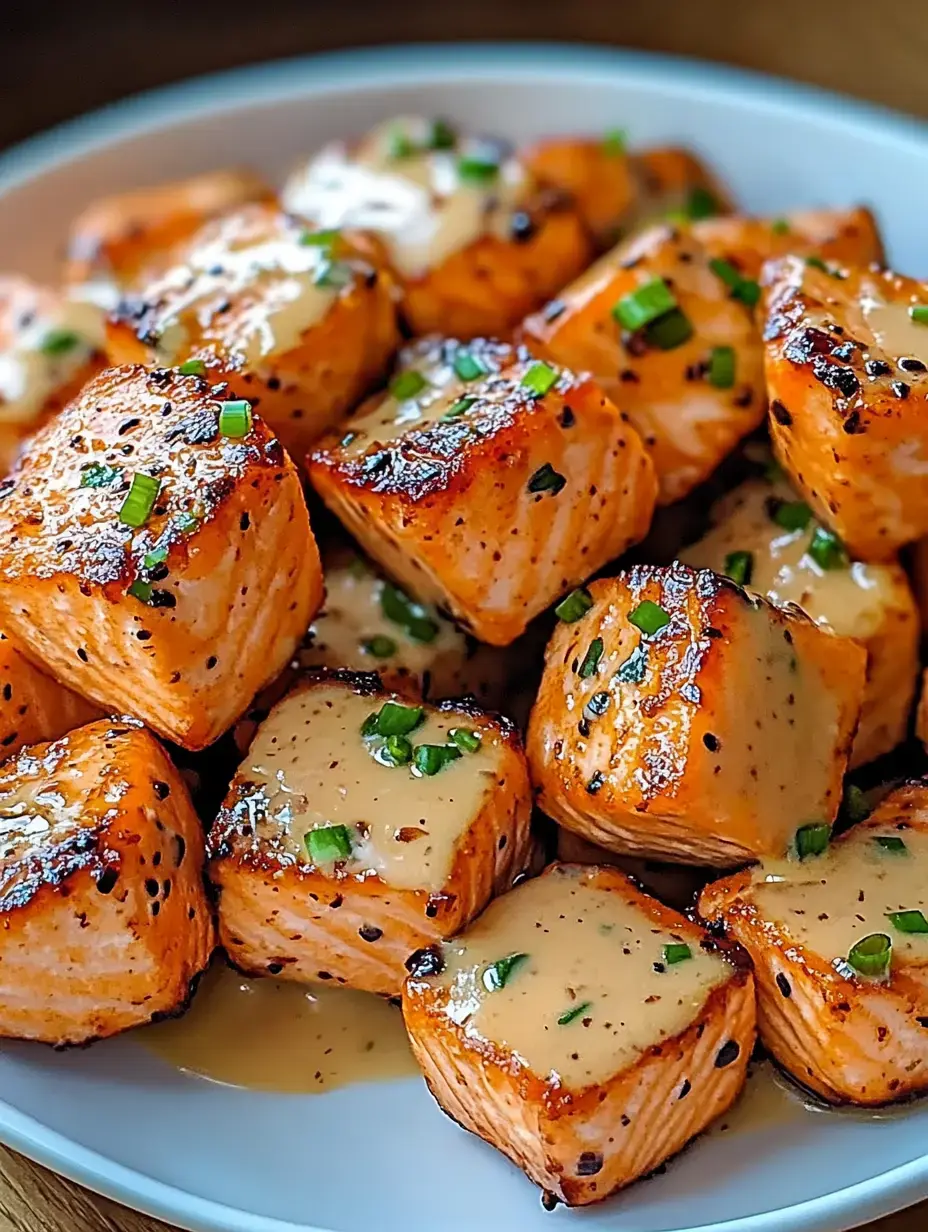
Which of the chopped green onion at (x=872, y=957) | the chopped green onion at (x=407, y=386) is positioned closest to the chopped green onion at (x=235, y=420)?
the chopped green onion at (x=407, y=386)

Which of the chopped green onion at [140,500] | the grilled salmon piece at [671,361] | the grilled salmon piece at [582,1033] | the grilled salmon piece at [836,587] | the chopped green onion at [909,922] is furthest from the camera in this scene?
the grilled salmon piece at [671,361]

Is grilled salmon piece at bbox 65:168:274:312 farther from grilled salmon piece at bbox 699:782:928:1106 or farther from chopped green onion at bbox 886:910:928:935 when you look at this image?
chopped green onion at bbox 886:910:928:935

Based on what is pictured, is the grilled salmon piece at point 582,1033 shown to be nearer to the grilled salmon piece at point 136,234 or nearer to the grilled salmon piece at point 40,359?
the grilled salmon piece at point 40,359

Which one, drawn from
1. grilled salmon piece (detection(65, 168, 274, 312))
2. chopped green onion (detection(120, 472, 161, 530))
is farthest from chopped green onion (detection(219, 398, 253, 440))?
grilled salmon piece (detection(65, 168, 274, 312))

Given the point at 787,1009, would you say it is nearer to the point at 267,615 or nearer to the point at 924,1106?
the point at 924,1106

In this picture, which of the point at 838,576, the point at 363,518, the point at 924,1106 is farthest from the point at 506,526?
the point at 924,1106
